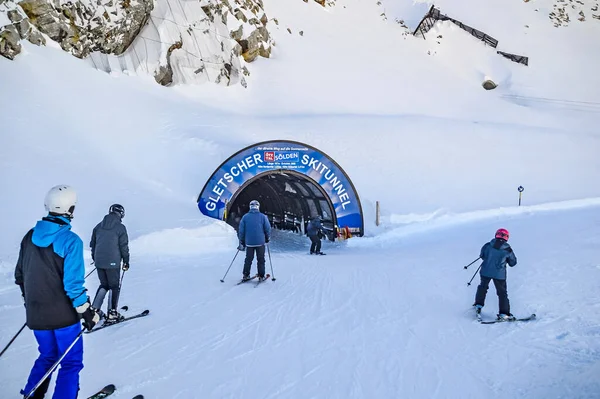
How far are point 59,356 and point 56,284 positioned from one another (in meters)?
0.63

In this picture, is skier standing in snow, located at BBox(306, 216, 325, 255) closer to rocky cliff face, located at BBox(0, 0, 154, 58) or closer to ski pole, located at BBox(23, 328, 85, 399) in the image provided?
ski pole, located at BBox(23, 328, 85, 399)

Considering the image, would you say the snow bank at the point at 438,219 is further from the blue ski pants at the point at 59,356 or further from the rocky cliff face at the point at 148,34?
the rocky cliff face at the point at 148,34

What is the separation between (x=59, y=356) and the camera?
322 cm

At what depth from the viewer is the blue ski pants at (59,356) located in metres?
3.17

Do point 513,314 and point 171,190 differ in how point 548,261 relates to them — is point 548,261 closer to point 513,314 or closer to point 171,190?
point 513,314

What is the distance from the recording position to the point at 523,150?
2334 centimetres

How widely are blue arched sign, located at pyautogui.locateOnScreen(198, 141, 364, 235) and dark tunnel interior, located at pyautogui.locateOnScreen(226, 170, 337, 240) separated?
0.72 ft

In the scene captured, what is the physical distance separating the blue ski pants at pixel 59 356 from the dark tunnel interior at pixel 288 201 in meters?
10.6

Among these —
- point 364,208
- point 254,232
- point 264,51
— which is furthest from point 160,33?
point 254,232

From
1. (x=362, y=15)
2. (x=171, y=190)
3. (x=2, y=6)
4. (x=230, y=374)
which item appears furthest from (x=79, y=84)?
(x=362, y=15)

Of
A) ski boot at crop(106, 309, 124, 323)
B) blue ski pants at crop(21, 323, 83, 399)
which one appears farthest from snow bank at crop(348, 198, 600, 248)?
blue ski pants at crop(21, 323, 83, 399)

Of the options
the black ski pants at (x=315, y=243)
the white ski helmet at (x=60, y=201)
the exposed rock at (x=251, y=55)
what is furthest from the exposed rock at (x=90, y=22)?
the white ski helmet at (x=60, y=201)

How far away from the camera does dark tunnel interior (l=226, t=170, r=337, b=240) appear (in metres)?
15.5

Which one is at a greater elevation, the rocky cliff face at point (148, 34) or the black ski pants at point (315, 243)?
the rocky cliff face at point (148, 34)
